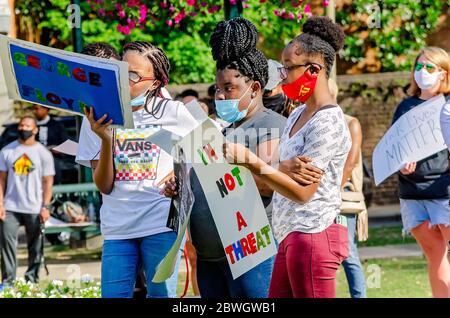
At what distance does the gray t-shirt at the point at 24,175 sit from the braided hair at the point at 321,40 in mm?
6159

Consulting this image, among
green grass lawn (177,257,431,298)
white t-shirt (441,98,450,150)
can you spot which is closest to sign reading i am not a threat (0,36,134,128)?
white t-shirt (441,98,450,150)

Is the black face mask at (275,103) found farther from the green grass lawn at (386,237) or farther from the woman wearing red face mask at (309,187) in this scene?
the green grass lawn at (386,237)

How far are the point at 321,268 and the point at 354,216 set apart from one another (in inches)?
120

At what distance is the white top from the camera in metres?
5.06

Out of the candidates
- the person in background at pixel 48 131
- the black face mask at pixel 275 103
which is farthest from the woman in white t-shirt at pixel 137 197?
the person in background at pixel 48 131

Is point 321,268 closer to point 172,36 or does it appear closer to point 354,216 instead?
point 354,216

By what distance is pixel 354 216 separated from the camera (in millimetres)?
8133

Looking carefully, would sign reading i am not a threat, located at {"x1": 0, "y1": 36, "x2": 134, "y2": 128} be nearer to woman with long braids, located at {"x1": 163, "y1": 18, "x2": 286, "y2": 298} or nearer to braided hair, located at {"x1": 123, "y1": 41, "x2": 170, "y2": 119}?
woman with long braids, located at {"x1": 163, "y1": 18, "x2": 286, "y2": 298}

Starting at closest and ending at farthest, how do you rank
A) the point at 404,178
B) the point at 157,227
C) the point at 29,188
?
the point at 157,227, the point at 404,178, the point at 29,188

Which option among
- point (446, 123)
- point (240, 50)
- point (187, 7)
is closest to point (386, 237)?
point (187, 7)

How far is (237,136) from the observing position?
A: 5.46 m

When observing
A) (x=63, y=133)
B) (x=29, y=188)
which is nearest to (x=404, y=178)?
(x=29, y=188)

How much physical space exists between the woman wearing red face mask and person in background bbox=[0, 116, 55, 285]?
6.24 metres

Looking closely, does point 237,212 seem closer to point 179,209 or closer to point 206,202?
point 206,202
